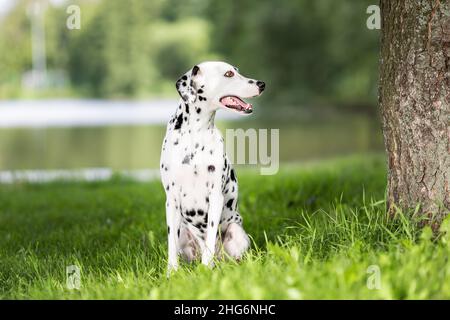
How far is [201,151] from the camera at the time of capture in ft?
14.1

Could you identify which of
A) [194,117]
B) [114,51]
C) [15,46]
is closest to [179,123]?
[194,117]

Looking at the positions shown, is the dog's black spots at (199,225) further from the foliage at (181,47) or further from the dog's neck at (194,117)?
the foliage at (181,47)

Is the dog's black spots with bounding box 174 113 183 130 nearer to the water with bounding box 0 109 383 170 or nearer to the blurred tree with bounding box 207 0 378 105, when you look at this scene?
the water with bounding box 0 109 383 170

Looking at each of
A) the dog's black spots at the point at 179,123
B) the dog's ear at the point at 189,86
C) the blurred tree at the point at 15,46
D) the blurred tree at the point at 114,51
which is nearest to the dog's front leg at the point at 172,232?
the dog's black spots at the point at 179,123

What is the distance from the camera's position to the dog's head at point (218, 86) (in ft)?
13.9

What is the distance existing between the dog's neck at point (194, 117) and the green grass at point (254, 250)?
87 centimetres

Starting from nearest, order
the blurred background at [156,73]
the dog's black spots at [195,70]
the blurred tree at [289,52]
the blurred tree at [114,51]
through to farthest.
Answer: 1. the dog's black spots at [195,70]
2. the blurred background at [156,73]
3. the blurred tree at [289,52]
4. the blurred tree at [114,51]

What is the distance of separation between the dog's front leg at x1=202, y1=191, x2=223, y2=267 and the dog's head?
0.61 m

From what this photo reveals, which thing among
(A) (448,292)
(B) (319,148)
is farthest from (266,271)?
(B) (319,148)

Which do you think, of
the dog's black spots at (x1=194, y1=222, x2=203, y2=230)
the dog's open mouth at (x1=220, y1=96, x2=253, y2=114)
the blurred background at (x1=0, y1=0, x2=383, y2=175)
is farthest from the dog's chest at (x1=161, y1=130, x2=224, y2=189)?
the blurred background at (x1=0, y1=0, x2=383, y2=175)

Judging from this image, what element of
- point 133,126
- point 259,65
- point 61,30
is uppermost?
point 61,30

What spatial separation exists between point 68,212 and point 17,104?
36.4m
